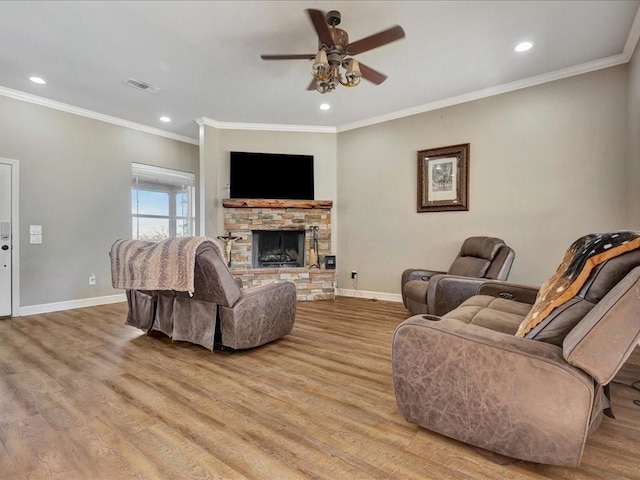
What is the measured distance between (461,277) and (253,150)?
3.84 m

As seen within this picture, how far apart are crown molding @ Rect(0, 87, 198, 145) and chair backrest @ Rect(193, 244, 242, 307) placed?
150 inches

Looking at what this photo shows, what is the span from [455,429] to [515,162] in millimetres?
3564

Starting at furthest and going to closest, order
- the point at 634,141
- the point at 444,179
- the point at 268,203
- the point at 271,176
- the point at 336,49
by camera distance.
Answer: the point at 271,176
the point at 268,203
the point at 444,179
the point at 634,141
the point at 336,49

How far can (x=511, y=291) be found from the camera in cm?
261

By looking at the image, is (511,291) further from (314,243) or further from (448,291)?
(314,243)

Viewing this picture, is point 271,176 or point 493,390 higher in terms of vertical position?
point 271,176

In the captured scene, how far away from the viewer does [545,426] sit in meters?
1.29

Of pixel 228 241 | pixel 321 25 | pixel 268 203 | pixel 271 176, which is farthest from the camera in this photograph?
pixel 271 176

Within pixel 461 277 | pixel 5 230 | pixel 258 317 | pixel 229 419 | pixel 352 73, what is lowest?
pixel 229 419

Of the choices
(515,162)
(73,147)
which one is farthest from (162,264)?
(515,162)

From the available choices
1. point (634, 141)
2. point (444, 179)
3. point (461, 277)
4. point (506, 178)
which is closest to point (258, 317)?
point (461, 277)

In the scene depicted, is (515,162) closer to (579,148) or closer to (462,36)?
(579,148)

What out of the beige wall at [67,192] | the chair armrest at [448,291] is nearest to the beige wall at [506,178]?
the chair armrest at [448,291]

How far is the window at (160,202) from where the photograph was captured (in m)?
5.46
